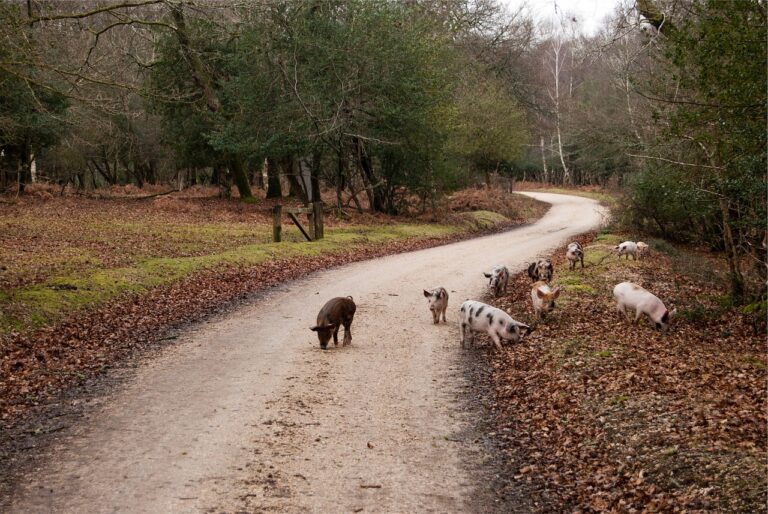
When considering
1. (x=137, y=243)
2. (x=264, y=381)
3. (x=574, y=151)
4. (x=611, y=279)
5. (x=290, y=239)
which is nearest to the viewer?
(x=264, y=381)

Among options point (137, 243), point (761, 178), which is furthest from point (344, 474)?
point (137, 243)

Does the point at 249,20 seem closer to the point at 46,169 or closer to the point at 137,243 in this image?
the point at 137,243

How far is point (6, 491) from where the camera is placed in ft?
23.1

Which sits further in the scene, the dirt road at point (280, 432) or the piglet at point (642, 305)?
the piglet at point (642, 305)

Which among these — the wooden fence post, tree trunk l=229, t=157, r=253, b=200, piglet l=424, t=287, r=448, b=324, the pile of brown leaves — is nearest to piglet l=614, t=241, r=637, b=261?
piglet l=424, t=287, r=448, b=324

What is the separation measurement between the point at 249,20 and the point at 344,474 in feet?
69.7

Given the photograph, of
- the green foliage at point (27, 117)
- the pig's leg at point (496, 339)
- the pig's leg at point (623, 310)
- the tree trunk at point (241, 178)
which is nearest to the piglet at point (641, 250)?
the pig's leg at point (623, 310)

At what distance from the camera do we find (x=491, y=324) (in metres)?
12.7

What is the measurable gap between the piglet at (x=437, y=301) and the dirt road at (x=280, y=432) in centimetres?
27

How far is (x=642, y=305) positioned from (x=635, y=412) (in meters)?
4.81

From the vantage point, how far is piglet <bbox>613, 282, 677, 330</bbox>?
12977 millimetres

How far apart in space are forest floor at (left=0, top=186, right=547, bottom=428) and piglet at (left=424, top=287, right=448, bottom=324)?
4995 millimetres

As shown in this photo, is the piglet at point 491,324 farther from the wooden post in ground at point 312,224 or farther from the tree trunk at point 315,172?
the tree trunk at point 315,172

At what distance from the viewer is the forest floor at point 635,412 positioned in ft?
22.5
